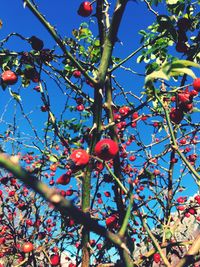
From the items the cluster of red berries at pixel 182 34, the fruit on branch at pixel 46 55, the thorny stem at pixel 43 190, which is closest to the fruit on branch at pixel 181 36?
the cluster of red berries at pixel 182 34

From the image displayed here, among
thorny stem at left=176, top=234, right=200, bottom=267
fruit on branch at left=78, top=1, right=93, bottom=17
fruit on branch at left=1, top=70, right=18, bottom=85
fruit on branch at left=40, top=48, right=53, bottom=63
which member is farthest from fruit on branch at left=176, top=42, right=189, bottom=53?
thorny stem at left=176, top=234, right=200, bottom=267

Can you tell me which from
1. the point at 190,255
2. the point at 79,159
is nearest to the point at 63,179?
the point at 79,159

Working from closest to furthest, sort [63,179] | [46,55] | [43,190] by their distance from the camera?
[43,190]
[63,179]
[46,55]

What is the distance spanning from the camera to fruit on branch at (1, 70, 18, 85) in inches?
99.7

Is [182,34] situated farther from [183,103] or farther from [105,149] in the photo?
[105,149]

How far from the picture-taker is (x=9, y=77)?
256cm

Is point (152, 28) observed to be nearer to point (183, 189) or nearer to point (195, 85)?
point (195, 85)

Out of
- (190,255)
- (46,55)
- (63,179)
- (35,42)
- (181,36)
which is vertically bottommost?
(190,255)

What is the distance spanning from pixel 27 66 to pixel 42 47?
0.64 ft

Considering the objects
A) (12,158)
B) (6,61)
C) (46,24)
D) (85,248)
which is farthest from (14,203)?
(12,158)

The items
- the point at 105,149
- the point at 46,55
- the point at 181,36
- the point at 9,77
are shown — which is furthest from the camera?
the point at 9,77

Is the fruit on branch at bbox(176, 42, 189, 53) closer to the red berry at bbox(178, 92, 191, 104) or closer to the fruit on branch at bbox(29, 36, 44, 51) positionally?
the red berry at bbox(178, 92, 191, 104)

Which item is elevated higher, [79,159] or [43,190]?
[79,159]

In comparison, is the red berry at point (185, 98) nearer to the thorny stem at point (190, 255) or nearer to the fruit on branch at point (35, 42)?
the fruit on branch at point (35, 42)
